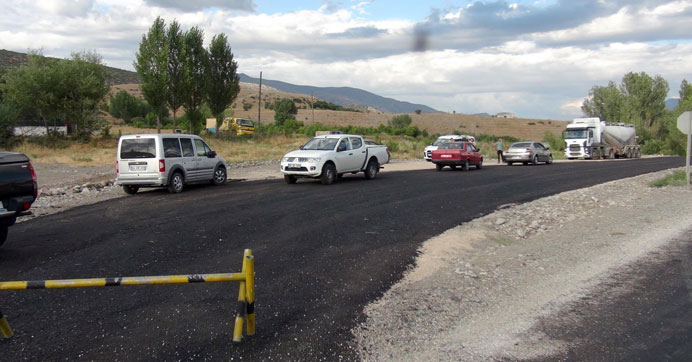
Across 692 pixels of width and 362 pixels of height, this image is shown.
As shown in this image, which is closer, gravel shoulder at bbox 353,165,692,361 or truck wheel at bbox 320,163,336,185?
gravel shoulder at bbox 353,165,692,361

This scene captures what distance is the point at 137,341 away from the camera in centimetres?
481

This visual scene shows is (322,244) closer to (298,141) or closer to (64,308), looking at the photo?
(64,308)

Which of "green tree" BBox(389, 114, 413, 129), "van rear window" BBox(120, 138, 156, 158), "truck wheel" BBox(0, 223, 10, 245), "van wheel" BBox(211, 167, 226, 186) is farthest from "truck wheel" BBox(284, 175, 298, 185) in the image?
"green tree" BBox(389, 114, 413, 129)

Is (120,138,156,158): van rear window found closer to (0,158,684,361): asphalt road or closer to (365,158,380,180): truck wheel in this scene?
(0,158,684,361): asphalt road

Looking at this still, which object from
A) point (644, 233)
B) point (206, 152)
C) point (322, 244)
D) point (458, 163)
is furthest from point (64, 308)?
point (458, 163)

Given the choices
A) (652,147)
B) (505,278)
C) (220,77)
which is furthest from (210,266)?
(652,147)

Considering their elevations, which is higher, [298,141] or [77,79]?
[77,79]

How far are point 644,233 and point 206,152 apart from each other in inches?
532

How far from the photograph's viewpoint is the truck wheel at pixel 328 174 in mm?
19000

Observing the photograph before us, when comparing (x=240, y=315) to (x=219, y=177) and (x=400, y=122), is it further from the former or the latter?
(x=400, y=122)

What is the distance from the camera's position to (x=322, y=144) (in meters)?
19.9

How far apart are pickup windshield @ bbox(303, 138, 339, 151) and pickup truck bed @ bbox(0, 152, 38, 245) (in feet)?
39.7

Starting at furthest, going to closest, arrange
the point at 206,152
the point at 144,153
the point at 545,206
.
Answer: the point at 206,152, the point at 144,153, the point at 545,206

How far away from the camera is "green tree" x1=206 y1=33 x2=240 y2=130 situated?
2141 inches
